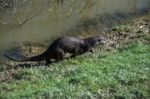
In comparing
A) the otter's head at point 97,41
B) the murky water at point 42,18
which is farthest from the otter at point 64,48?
the murky water at point 42,18

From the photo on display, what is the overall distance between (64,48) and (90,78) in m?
1.52

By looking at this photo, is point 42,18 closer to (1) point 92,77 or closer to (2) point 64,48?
(2) point 64,48

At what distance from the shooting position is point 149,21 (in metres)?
10.2

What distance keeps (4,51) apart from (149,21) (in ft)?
9.98

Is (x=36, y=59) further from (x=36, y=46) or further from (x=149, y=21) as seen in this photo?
(x=149, y=21)

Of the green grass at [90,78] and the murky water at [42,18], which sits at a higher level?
the murky water at [42,18]

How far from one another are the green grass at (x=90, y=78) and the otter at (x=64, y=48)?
191 millimetres

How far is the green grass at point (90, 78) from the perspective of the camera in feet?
22.4

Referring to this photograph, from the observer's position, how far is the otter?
8.62 m

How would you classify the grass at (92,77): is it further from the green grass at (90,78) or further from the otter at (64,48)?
the otter at (64,48)

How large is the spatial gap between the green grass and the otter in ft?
0.63

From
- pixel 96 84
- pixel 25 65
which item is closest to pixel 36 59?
pixel 25 65

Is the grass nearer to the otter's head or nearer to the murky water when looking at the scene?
the otter's head

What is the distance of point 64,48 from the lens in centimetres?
871
